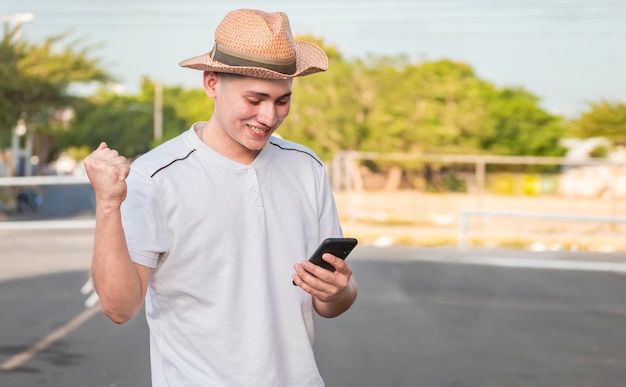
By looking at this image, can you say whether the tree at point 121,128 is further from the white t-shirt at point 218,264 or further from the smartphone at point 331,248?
the smartphone at point 331,248

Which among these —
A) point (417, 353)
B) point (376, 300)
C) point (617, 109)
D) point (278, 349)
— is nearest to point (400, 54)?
point (617, 109)

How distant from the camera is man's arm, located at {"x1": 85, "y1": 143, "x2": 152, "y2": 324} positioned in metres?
2.16

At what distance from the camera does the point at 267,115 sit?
2.41 m

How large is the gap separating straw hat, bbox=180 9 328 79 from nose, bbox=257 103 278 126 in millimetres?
73

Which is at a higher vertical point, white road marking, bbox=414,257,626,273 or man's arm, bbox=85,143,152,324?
man's arm, bbox=85,143,152,324

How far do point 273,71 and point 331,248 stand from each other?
44cm

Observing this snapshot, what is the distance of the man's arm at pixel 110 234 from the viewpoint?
7.10ft

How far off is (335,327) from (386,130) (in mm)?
35054

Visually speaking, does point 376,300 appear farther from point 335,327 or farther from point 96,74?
point 96,74

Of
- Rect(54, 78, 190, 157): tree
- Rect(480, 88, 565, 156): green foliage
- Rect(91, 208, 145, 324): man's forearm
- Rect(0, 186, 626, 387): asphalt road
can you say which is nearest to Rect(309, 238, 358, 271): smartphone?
Rect(91, 208, 145, 324): man's forearm

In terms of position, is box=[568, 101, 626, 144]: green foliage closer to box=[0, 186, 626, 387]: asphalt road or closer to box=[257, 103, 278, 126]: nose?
box=[0, 186, 626, 387]: asphalt road

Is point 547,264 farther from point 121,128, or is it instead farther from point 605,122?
point 121,128

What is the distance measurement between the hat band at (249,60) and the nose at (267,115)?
89 millimetres

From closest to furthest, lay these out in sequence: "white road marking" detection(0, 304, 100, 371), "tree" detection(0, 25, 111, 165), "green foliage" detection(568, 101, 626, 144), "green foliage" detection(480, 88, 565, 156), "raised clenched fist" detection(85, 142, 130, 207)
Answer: "raised clenched fist" detection(85, 142, 130, 207) < "white road marking" detection(0, 304, 100, 371) < "tree" detection(0, 25, 111, 165) < "green foliage" detection(480, 88, 565, 156) < "green foliage" detection(568, 101, 626, 144)
